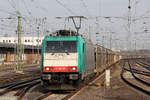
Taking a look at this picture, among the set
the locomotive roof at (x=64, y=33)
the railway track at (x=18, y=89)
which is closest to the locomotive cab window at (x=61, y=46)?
the locomotive roof at (x=64, y=33)

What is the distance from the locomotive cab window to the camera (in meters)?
13.4

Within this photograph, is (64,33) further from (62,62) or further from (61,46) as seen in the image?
(62,62)

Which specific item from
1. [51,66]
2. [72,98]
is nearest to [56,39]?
[51,66]

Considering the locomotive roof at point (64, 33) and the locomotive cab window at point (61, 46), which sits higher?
the locomotive roof at point (64, 33)

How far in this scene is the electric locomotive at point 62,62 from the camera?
42.2 feet

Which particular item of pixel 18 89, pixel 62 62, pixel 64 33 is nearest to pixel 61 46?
pixel 62 62

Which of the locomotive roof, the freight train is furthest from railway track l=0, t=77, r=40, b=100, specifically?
the locomotive roof

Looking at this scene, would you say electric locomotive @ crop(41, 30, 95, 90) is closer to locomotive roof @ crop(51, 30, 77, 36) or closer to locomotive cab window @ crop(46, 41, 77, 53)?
locomotive cab window @ crop(46, 41, 77, 53)

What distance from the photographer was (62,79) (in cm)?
1282

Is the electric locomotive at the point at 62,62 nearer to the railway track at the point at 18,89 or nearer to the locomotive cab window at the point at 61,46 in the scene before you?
the locomotive cab window at the point at 61,46

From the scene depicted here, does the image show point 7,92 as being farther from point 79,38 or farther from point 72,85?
point 79,38

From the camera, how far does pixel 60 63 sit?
43.0ft

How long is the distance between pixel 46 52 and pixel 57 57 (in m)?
0.70

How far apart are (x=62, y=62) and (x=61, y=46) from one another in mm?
941
